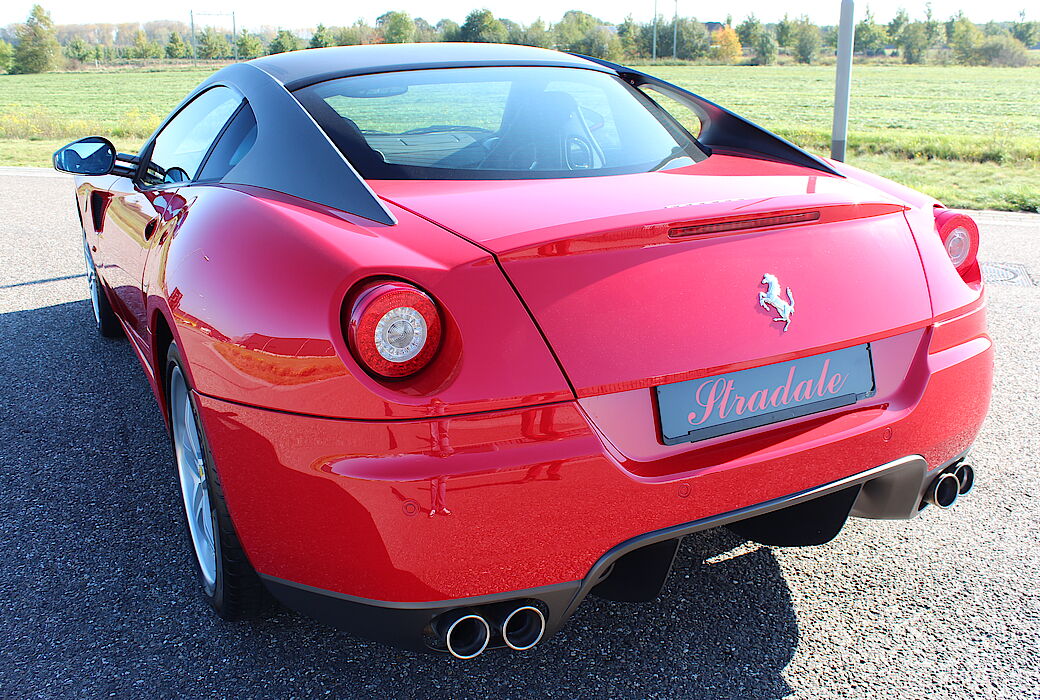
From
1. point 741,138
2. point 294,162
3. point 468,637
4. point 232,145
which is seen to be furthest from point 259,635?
point 741,138

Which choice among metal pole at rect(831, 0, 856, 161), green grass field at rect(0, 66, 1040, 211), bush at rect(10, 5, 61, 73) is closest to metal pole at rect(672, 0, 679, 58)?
green grass field at rect(0, 66, 1040, 211)

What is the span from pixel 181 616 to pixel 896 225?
2.03 meters

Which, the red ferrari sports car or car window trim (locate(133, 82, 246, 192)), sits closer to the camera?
the red ferrari sports car

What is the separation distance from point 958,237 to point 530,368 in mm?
1319

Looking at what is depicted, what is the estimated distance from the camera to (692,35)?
334 ft

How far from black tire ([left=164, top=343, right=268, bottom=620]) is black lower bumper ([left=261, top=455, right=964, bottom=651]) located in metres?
0.19

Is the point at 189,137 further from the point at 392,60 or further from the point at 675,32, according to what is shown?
the point at 675,32

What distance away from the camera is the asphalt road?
204 cm

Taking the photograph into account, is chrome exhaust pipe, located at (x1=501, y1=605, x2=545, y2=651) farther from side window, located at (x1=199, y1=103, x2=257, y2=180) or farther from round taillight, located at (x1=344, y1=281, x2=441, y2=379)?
side window, located at (x1=199, y1=103, x2=257, y2=180)

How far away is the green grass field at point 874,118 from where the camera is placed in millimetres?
12938

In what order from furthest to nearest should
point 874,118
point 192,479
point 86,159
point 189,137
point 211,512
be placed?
1. point 874,118
2. point 86,159
3. point 189,137
4. point 192,479
5. point 211,512

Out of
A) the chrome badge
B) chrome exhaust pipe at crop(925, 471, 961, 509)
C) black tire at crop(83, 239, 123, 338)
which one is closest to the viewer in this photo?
the chrome badge

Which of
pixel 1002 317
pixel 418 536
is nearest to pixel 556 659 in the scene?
pixel 418 536

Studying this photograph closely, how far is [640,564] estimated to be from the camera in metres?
1.90
